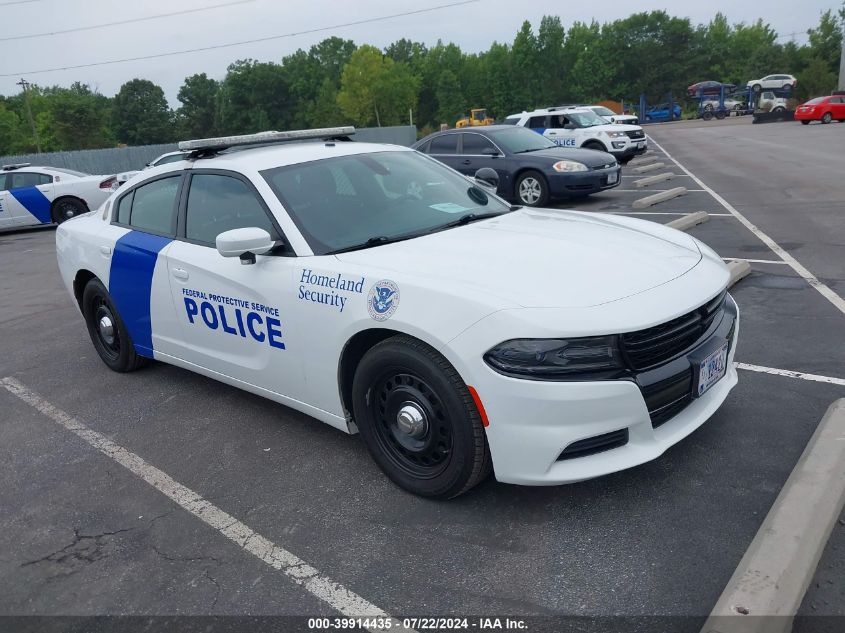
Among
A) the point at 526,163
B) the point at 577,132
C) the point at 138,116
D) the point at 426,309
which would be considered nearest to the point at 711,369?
the point at 426,309

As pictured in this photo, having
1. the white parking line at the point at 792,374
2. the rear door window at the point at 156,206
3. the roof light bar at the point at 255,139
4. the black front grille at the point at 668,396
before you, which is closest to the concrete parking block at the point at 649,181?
the roof light bar at the point at 255,139

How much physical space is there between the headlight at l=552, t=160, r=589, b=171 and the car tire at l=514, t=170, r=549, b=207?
11.8 inches

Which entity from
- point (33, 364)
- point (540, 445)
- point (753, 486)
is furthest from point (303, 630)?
point (33, 364)

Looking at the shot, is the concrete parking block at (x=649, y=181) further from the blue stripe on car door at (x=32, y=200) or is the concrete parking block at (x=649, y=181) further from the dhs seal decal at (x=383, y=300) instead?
the blue stripe on car door at (x=32, y=200)

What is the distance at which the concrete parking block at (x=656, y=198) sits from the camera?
11555 mm

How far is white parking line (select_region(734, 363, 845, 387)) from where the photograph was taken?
418 centimetres

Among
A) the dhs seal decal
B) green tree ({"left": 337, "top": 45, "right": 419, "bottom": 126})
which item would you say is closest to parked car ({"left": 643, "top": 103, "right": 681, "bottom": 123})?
green tree ({"left": 337, "top": 45, "right": 419, "bottom": 126})

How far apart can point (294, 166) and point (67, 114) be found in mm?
74372

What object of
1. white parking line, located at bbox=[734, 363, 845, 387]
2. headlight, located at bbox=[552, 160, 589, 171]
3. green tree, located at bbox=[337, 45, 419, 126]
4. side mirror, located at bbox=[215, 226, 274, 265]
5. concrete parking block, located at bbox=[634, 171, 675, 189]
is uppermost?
green tree, located at bbox=[337, 45, 419, 126]

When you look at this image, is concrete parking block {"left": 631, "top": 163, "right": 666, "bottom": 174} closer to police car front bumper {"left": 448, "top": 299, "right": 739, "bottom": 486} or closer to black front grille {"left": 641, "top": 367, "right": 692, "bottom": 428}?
black front grille {"left": 641, "top": 367, "right": 692, "bottom": 428}

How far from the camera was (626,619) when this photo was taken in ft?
7.93

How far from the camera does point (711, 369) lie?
3166 millimetres

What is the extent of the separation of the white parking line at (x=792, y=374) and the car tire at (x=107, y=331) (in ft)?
13.9

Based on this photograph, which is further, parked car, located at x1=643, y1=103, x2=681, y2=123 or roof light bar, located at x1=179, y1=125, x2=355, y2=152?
parked car, located at x1=643, y1=103, x2=681, y2=123
